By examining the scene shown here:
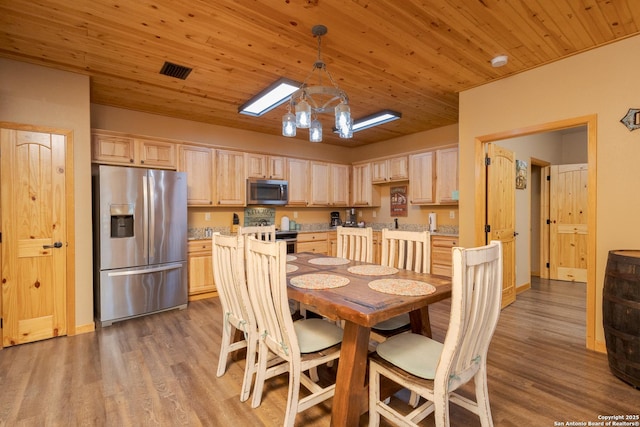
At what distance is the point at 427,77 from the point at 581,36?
1193 millimetres

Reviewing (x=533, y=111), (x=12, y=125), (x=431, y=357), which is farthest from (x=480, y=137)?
(x=12, y=125)

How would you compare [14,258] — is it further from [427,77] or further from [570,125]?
[570,125]

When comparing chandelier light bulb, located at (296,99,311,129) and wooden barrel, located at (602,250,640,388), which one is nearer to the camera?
wooden barrel, located at (602,250,640,388)

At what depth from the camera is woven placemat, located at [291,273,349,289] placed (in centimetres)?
184

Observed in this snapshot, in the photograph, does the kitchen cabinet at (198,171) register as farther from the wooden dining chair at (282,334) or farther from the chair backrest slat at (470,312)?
the chair backrest slat at (470,312)

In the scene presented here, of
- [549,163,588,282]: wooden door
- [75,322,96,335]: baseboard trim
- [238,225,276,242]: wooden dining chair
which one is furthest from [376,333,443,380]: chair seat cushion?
[549,163,588,282]: wooden door

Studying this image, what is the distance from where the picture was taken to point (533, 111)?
288cm

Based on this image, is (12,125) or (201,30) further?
(12,125)

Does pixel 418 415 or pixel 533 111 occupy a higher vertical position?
pixel 533 111

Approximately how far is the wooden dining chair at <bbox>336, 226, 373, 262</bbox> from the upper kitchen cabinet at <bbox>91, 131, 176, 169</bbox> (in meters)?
2.50

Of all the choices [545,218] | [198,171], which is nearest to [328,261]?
[198,171]

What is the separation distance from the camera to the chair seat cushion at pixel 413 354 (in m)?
1.41

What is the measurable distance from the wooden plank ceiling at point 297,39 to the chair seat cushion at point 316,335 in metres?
2.10

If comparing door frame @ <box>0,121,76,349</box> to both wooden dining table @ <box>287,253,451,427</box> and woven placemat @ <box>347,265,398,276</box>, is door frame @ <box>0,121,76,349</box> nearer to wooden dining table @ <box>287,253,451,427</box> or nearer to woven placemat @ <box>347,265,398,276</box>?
wooden dining table @ <box>287,253,451,427</box>
